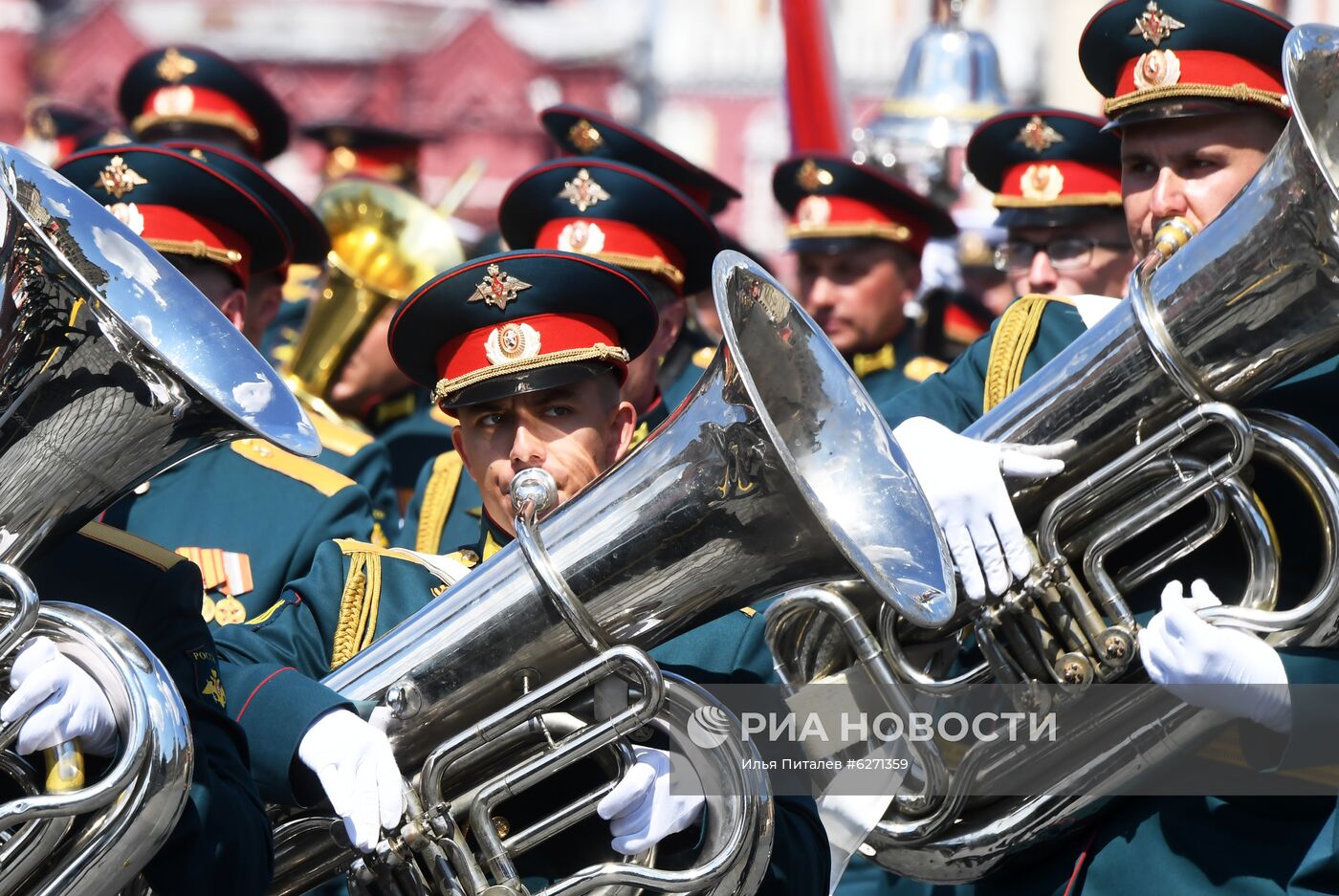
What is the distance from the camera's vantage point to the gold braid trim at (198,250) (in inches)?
209

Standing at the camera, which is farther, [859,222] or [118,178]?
[859,222]

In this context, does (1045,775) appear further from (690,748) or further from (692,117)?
(692,117)

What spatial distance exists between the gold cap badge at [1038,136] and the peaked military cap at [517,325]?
94.9 inches

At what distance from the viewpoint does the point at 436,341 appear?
4539mm

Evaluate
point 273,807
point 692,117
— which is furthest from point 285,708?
point 692,117

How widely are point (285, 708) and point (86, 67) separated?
88.9 ft

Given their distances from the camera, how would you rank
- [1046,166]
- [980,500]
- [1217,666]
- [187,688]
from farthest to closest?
[1046,166] < [980,500] < [1217,666] < [187,688]

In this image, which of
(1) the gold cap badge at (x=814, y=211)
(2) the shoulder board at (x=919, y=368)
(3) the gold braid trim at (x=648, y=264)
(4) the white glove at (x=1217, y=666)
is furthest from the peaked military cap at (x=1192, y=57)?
(1) the gold cap badge at (x=814, y=211)

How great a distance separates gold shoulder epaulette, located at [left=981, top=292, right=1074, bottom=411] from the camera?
15.1 feet

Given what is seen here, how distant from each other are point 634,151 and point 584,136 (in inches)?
9.2

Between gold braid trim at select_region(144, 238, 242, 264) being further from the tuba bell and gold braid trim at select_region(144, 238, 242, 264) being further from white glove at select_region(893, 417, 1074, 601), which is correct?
white glove at select_region(893, 417, 1074, 601)

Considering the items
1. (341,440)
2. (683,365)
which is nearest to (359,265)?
(683,365)

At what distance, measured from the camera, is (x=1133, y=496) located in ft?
13.4

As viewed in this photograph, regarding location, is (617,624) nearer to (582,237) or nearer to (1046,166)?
(582,237)
